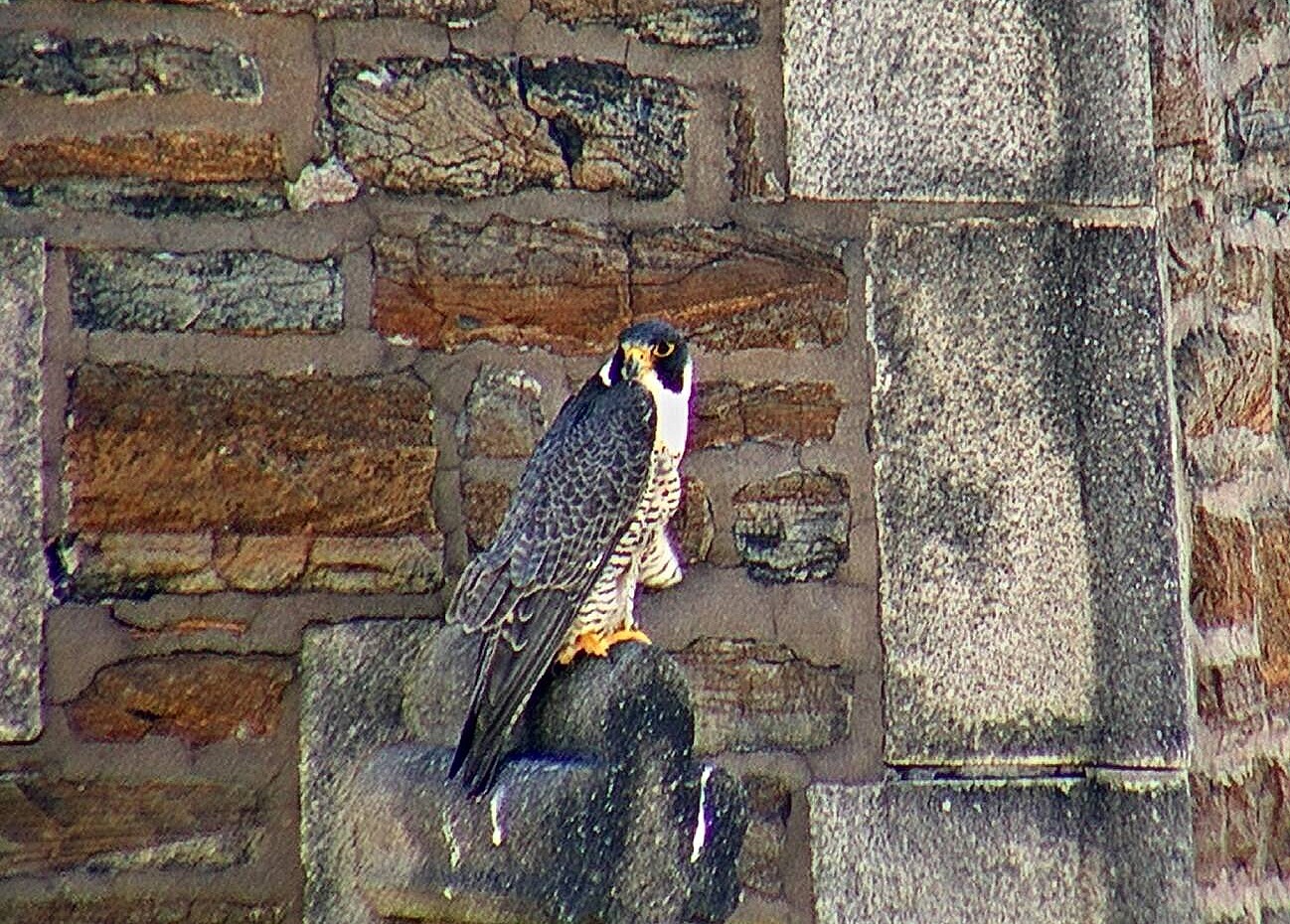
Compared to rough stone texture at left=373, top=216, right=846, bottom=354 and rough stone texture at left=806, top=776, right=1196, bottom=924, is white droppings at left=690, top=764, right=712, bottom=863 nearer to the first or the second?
rough stone texture at left=806, top=776, right=1196, bottom=924

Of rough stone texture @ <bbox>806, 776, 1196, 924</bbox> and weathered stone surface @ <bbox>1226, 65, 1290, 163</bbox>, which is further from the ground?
weathered stone surface @ <bbox>1226, 65, 1290, 163</bbox>

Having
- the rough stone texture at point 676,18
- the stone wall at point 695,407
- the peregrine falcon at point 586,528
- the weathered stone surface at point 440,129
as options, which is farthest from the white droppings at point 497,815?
the rough stone texture at point 676,18

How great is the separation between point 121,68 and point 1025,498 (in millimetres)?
1345

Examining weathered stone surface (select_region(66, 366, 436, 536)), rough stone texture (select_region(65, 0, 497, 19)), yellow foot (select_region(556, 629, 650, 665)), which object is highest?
rough stone texture (select_region(65, 0, 497, 19))

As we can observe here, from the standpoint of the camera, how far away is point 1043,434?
8.82 ft

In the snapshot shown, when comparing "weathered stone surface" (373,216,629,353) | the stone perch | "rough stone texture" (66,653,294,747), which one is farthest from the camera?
"weathered stone surface" (373,216,629,353)

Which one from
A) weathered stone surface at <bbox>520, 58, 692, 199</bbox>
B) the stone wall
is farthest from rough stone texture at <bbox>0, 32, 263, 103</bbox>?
Answer: weathered stone surface at <bbox>520, 58, 692, 199</bbox>

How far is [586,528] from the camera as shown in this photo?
2404 millimetres

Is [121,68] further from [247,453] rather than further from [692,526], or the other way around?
[692,526]

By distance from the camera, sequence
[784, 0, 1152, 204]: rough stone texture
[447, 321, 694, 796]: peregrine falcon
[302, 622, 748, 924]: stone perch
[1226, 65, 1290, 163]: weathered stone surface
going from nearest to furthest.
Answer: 1. [302, 622, 748, 924]: stone perch
2. [447, 321, 694, 796]: peregrine falcon
3. [784, 0, 1152, 204]: rough stone texture
4. [1226, 65, 1290, 163]: weathered stone surface

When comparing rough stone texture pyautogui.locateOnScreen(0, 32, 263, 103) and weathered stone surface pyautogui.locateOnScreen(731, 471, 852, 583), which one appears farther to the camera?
weathered stone surface pyautogui.locateOnScreen(731, 471, 852, 583)

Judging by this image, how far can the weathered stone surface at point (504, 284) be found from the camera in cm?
257

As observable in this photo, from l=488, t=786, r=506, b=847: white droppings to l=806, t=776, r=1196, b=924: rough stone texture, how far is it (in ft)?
1.95

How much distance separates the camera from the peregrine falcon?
2.34 m
